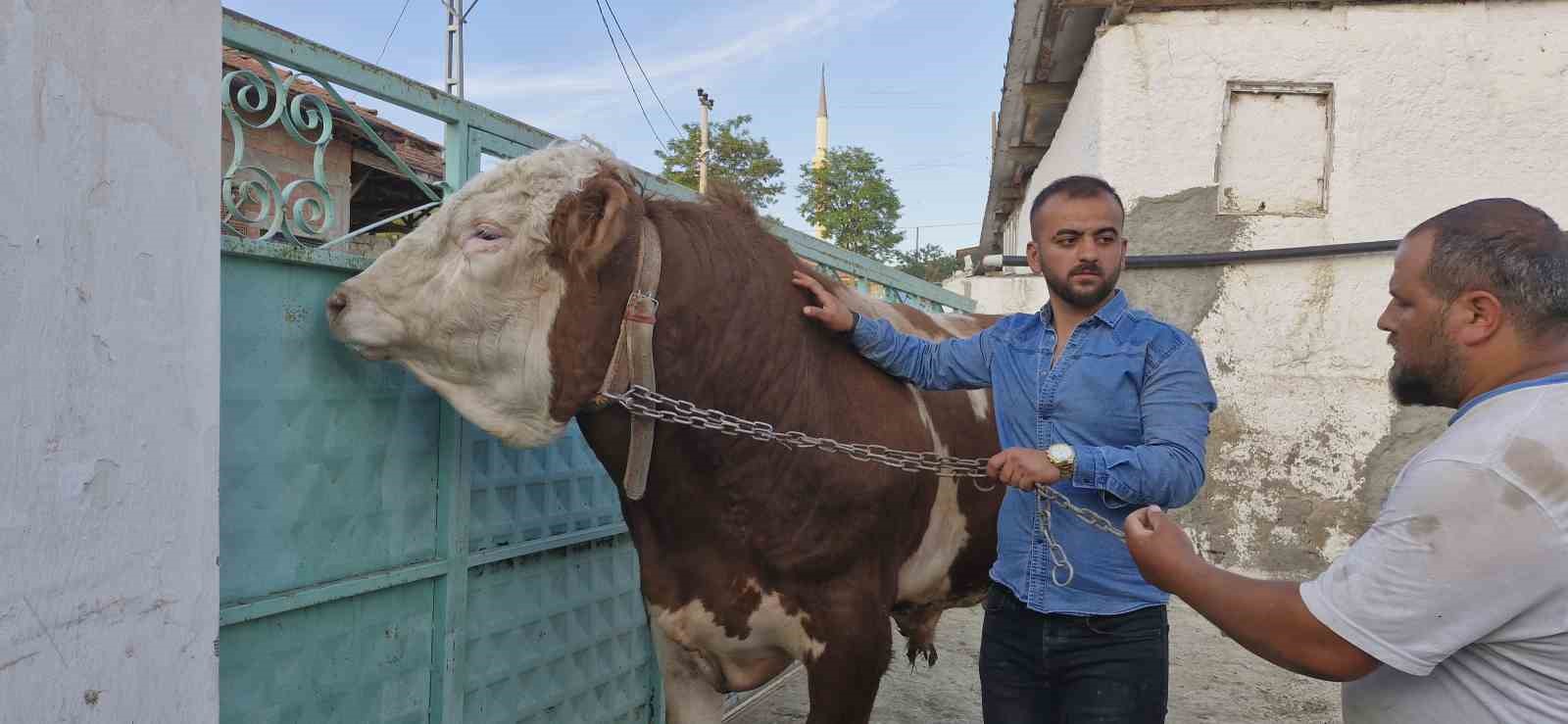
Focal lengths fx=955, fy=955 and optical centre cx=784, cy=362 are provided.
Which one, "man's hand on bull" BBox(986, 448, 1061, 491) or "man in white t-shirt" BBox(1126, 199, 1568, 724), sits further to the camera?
"man's hand on bull" BBox(986, 448, 1061, 491)

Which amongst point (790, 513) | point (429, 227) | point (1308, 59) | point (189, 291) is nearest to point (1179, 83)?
point (1308, 59)

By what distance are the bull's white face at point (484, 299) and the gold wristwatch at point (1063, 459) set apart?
1.24 m

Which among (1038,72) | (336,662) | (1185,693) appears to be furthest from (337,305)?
(1038,72)

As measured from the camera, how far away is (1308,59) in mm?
6562

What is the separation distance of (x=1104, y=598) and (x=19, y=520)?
205 centimetres

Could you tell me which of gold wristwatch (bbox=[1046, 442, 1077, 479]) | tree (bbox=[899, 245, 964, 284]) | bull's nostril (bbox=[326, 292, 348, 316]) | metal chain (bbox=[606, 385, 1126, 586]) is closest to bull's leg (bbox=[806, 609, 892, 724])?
metal chain (bbox=[606, 385, 1126, 586])

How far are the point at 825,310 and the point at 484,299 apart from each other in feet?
3.28

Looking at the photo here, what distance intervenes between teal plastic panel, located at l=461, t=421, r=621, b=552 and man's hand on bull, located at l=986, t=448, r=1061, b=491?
1569mm

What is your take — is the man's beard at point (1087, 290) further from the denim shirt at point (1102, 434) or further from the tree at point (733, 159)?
the tree at point (733, 159)

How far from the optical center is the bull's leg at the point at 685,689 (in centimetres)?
305

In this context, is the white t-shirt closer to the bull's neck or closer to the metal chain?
the metal chain

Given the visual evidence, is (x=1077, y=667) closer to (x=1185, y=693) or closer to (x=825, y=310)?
(x=825, y=310)

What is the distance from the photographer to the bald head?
1388 millimetres

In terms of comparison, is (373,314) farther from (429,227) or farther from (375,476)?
(375,476)
